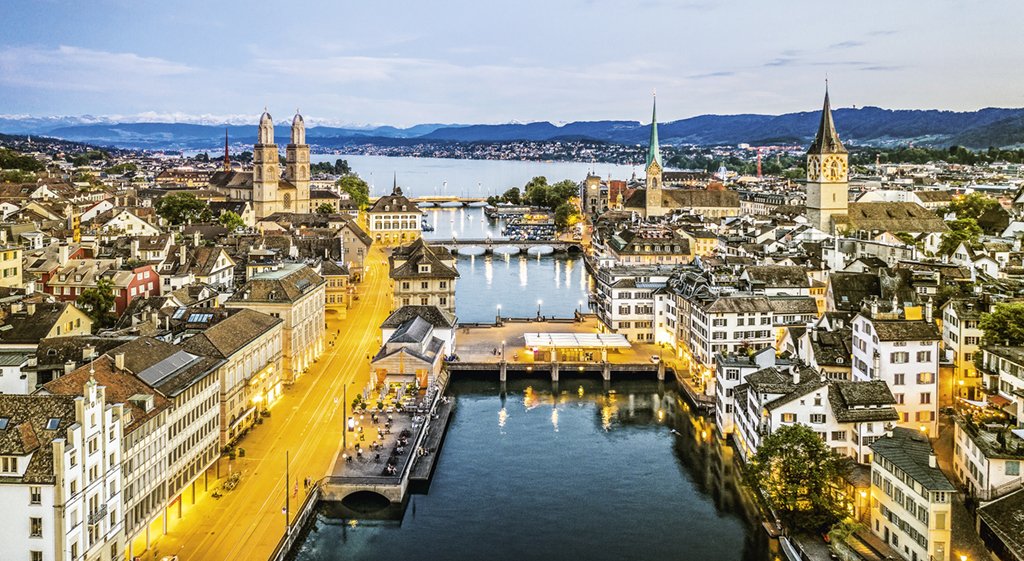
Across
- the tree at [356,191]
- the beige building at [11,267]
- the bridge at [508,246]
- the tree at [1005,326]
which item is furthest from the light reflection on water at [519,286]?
the tree at [356,191]

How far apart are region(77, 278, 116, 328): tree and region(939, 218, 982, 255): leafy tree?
59.0 metres

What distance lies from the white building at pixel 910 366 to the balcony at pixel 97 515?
3073 centimetres

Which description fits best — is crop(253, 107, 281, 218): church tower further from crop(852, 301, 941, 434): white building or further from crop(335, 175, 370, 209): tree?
crop(852, 301, 941, 434): white building

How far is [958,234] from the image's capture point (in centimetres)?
7775

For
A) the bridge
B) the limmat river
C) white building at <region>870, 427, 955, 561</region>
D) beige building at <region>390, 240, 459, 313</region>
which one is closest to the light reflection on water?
the bridge

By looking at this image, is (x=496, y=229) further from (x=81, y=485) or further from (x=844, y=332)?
(x=81, y=485)

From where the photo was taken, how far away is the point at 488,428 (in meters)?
46.8

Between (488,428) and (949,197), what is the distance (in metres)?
90.6

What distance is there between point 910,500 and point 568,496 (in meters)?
14.0

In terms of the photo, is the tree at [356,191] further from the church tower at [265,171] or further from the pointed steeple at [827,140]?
the pointed steeple at [827,140]

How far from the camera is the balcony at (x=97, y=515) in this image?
25344 mm

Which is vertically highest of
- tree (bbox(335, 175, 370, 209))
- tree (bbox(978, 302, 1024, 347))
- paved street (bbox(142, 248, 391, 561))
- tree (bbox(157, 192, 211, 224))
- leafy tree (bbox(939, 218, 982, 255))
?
tree (bbox(335, 175, 370, 209))

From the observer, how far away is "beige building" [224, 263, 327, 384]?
48.7 m

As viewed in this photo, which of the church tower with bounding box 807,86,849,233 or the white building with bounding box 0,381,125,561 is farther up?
the church tower with bounding box 807,86,849,233
